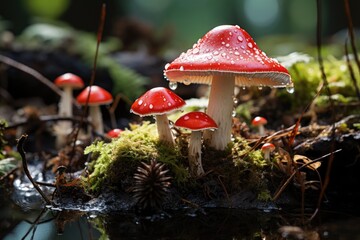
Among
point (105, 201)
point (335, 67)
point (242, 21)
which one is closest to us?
point (105, 201)

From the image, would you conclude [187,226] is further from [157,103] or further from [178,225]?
[157,103]

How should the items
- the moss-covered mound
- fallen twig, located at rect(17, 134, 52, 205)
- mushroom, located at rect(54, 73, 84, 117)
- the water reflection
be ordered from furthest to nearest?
1. mushroom, located at rect(54, 73, 84, 117)
2. the moss-covered mound
3. fallen twig, located at rect(17, 134, 52, 205)
4. the water reflection

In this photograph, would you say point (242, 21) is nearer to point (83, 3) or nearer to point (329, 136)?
point (83, 3)

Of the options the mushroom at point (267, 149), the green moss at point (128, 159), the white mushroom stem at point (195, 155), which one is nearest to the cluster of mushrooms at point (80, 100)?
the green moss at point (128, 159)

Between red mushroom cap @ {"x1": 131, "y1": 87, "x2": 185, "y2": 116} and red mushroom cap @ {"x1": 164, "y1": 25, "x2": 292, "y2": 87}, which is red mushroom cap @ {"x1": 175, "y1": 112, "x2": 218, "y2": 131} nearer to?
red mushroom cap @ {"x1": 131, "y1": 87, "x2": 185, "y2": 116}

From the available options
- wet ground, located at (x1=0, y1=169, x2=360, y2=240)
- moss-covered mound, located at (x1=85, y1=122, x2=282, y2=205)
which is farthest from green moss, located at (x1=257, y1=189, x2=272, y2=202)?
wet ground, located at (x1=0, y1=169, x2=360, y2=240)

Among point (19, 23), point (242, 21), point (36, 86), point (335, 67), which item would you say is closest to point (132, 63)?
point (36, 86)

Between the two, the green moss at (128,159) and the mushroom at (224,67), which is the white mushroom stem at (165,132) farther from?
the mushroom at (224,67)
